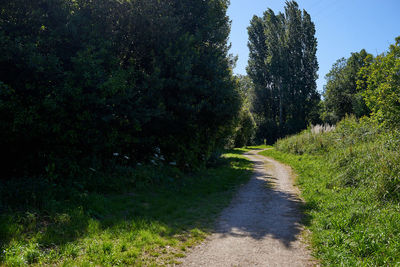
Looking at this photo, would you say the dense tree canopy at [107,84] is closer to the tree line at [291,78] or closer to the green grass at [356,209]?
the green grass at [356,209]

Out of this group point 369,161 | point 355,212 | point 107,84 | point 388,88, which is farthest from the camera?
point 388,88

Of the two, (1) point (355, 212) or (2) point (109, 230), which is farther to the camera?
(1) point (355, 212)

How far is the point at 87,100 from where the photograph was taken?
27.5 feet

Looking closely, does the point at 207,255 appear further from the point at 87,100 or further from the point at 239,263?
the point at 87,100

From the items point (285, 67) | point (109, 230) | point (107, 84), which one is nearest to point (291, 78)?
point (285, 67)

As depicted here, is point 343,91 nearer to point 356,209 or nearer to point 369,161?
point 369,161

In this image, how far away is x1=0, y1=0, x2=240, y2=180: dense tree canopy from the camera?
25.5ft

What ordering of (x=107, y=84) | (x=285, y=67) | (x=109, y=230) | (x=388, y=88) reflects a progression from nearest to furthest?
1. (x=109, y=230)
2. (x=107, y=84)
3. (x=388, y=88)
4. (x=285, y=67)

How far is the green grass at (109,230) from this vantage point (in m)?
4.36

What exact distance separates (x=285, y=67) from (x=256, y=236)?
44.6 m

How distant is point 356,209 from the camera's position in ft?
21.2

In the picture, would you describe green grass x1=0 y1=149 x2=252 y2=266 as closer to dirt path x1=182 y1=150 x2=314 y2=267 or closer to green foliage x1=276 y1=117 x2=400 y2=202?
dirt path x1=182 y1=150 x2=314 y2=267

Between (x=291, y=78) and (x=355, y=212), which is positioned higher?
(x=291, y=78)

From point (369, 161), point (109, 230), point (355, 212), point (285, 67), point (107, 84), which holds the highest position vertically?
point (285, 67)
